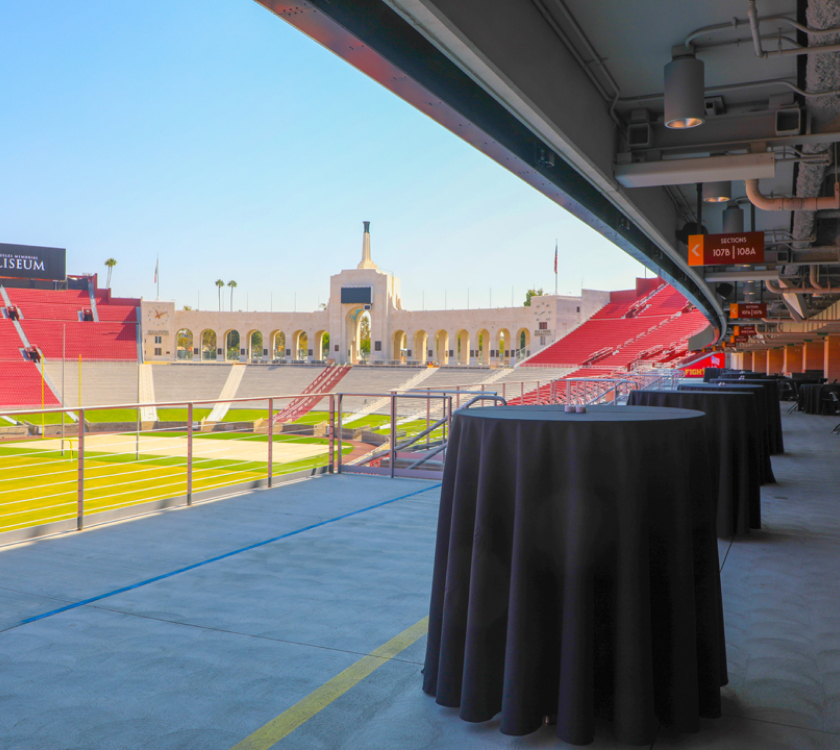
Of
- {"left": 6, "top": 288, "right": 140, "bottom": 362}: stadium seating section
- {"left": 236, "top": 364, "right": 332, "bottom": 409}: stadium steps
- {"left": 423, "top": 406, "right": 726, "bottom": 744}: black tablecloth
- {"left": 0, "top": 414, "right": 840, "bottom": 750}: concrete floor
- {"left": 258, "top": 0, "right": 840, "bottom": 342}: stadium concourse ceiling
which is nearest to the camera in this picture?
{"left": 423, "top": 406, "right": 726, "bottom": 744}: black tablecloth

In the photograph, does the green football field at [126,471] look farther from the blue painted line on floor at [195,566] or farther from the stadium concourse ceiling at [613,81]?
the stadium concourse ceiling at [613,81]

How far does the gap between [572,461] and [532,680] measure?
610 millimetres

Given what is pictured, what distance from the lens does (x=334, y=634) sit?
2723 millimetres

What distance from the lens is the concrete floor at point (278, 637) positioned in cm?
199

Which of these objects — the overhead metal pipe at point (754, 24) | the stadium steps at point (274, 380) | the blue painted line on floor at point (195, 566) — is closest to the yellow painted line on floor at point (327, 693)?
the blue painted line on floor at point (195, 566)

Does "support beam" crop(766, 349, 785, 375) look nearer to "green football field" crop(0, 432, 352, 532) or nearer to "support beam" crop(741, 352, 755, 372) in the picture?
"support beam" crop(741, 352, 755, 372)

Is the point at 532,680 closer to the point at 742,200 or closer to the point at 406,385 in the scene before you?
Result: the point at 742,200

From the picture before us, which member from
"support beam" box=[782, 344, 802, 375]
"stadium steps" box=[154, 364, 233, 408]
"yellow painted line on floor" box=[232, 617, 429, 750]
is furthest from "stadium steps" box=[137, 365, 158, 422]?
"yellow painted line on floor" box=[232, 617, 429, 750]

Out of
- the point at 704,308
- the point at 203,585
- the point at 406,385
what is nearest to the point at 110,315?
the point at 406,385

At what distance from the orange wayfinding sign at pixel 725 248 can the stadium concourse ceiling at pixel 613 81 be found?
731 mm

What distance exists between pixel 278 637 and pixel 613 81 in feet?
15.9

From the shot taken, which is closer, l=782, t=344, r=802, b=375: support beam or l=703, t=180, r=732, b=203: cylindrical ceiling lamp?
l=703, t=180, r=732, b=203: cylindrical ceiling lamp

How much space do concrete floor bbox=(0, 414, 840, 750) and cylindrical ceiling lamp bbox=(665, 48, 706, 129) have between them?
9.33ft

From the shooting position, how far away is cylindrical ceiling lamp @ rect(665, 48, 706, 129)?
4703 millimetres
